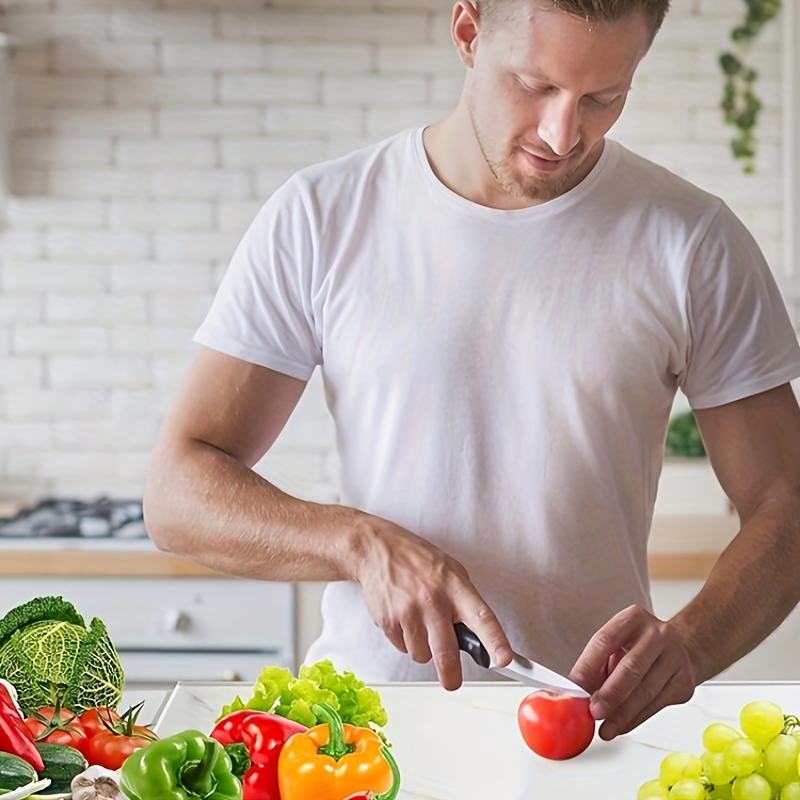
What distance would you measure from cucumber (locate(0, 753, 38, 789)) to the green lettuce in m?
0.25

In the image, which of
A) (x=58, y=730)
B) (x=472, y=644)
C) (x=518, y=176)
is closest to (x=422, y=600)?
(x=472, y=644)

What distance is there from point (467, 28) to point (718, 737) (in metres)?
0.81

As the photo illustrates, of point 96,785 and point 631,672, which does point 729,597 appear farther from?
point 96,785

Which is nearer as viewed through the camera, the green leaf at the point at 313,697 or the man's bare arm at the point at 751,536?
the green leaf at the point at 313,697

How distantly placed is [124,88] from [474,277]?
178cm

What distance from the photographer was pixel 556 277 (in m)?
1.32

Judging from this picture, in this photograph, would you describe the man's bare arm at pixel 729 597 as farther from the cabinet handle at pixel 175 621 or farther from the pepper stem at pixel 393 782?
the cabinet handle at pixel 175 621

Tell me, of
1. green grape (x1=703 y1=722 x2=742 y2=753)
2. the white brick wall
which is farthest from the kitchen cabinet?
green grape (x1=703 y1=722 x2=742 y2=753)

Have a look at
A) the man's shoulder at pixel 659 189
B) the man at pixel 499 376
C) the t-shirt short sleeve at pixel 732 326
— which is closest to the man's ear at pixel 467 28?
the man at pixel 499 376

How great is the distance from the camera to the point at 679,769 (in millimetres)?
881

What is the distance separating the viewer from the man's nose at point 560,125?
115cm

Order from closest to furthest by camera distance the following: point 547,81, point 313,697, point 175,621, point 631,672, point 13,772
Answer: point 13,772 < point 313,697 < point 631,672 < point 547,81 < point 175,621

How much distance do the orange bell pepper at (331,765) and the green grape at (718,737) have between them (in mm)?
271

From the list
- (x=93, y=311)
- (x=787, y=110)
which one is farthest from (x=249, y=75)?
(x=787, y=110)
